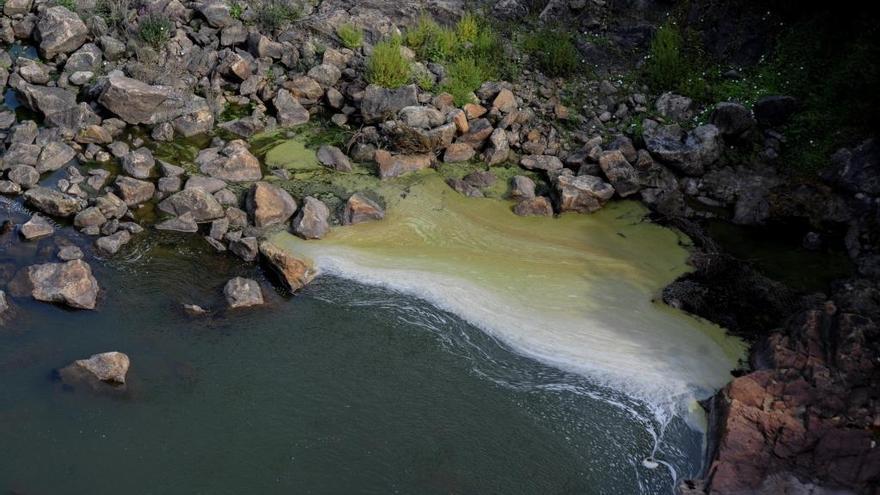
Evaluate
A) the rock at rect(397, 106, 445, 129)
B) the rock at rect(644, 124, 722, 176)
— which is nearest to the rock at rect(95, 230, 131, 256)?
the rock at rect(397, 106, 445, 129)

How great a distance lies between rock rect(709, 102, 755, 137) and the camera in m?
14.8

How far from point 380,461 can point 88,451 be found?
328 centimetres

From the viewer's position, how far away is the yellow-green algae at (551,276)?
10.7m

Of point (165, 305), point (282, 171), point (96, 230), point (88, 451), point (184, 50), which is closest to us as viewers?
point (88, 451)

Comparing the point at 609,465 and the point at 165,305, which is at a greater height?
the point at 609,465

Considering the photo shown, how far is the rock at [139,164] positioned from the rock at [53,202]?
4.19ft

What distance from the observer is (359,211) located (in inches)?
517

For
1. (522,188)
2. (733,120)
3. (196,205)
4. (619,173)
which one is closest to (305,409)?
(196,205)

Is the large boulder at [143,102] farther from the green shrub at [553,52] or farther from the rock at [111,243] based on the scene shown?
the green shrub at [553,52]

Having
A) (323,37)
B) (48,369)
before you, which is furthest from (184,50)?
(48,369)

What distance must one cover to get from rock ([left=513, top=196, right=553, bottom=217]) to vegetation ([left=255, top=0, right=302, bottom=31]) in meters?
7.49

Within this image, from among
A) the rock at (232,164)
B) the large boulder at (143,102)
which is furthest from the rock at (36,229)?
the large boulder at (143,102)

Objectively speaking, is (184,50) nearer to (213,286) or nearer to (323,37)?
(323,37)

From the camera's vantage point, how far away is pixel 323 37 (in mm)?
17531
